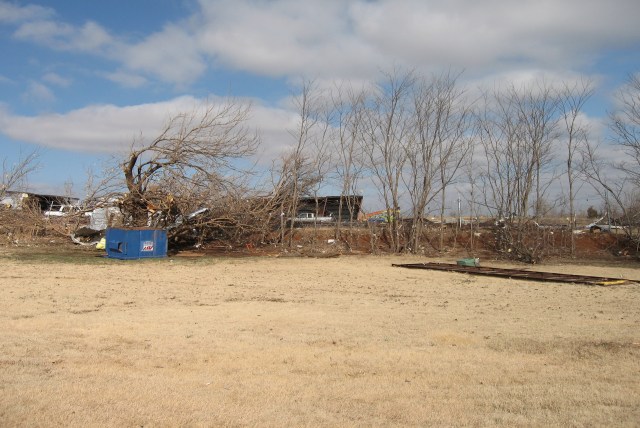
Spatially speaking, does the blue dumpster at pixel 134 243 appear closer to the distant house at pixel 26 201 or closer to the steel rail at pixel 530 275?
the distant house at pixel 26 201

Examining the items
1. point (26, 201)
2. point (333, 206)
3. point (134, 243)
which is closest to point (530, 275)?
point (134, 243)

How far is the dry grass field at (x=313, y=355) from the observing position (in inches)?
169

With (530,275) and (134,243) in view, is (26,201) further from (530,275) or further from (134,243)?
(530,275)

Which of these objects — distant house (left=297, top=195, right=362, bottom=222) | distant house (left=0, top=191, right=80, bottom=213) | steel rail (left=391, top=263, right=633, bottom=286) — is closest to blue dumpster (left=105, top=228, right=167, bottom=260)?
distant house (left=0, top=191, right=80, bottom=213)

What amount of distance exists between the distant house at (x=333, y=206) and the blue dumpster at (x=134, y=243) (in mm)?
8161

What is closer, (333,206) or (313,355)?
(313,355)

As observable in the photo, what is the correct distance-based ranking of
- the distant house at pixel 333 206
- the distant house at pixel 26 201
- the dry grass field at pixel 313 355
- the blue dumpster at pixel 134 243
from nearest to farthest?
1. the dry grass field at pixel 313 355
2. the blue dumpster at pixel 134 243
3. the distant house at pixel 26 201
4. the distant house at pixel 333 206

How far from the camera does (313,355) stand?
6.34m

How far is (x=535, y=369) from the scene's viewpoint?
5.68 meters

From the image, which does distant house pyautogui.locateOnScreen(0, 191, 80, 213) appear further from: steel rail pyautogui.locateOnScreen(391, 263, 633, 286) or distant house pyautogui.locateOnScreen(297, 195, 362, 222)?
steel rail pyautogui.locateOnScreen(391, 263, 633, 286)

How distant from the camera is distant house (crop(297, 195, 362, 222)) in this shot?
26.6 metres

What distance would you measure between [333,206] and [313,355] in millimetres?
24189

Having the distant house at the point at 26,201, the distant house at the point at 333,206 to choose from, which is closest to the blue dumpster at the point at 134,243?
the distant house at the point at 26,201

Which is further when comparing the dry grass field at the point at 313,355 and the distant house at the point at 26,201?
the distant house at the point at 26,201
